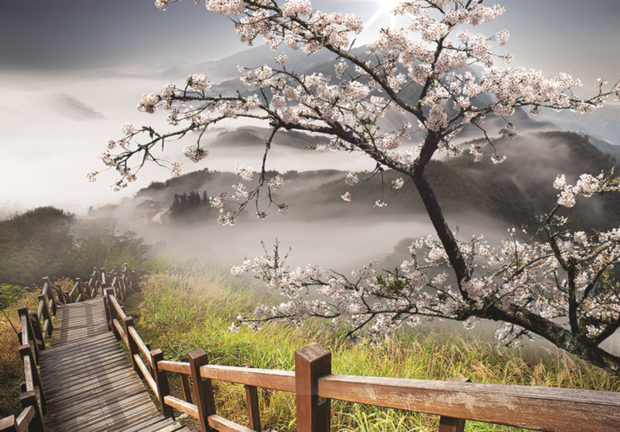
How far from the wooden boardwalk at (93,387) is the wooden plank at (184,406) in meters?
0.27

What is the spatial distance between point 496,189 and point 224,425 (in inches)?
380

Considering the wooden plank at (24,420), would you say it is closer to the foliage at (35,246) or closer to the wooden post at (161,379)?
the wooden post at (161,379)

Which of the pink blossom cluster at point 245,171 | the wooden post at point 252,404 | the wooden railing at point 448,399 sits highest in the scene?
the pink blossom cluster at point 245,171

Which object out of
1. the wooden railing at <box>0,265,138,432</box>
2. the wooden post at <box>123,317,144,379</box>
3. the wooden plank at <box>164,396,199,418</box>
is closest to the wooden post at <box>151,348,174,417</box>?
the wooden plank at <box>164,396,199,418</box>

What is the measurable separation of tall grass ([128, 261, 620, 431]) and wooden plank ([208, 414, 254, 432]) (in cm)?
125

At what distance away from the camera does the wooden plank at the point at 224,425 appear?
183cm

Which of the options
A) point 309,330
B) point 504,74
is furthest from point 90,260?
point 504,74

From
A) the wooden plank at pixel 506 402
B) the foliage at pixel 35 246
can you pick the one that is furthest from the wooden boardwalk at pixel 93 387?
the foliage at pixel 35 246

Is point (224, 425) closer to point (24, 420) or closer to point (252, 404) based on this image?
point (252, 404)

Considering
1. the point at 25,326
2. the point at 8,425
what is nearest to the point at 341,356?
the point at 8,425

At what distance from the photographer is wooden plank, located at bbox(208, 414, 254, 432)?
183 centimetres

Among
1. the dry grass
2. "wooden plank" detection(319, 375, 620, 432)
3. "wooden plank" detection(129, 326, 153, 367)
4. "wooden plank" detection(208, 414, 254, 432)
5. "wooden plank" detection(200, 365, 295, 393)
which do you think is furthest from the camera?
the dry grass

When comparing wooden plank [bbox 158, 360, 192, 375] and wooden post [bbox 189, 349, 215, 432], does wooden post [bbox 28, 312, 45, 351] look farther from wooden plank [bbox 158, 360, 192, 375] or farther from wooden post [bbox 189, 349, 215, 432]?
wooden post [bbox 189, 349, 215, 432]

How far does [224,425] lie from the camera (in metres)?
1.96
